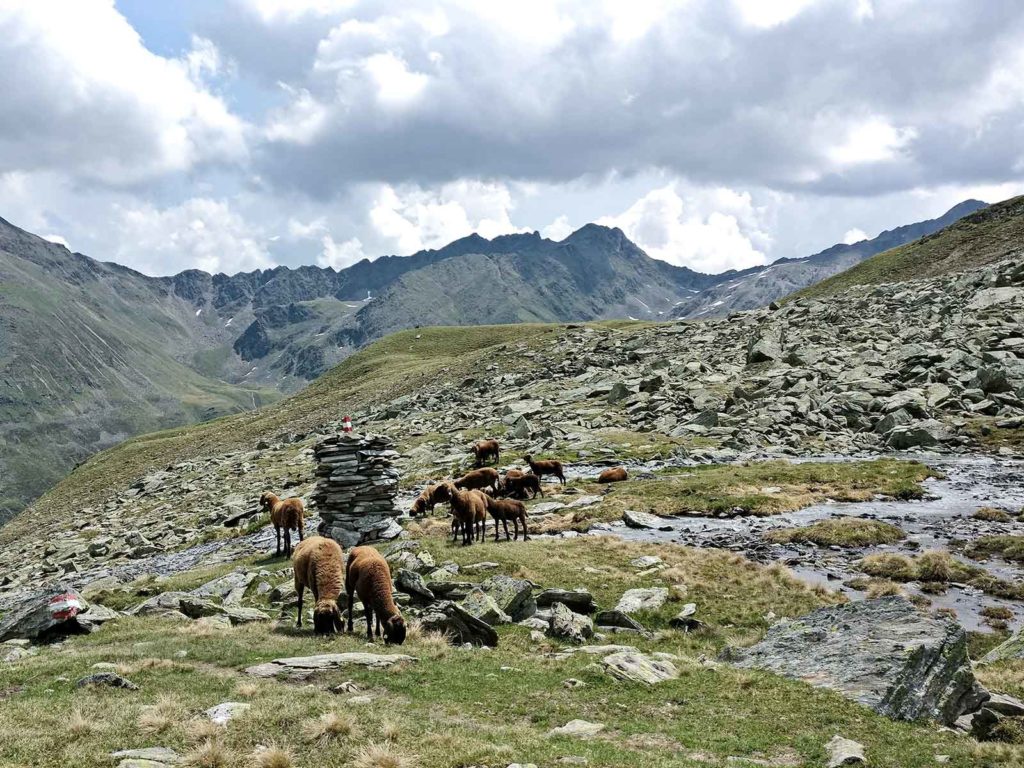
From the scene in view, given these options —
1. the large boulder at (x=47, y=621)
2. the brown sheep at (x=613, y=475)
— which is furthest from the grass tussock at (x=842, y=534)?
the large boulder at (x=47, y=621)

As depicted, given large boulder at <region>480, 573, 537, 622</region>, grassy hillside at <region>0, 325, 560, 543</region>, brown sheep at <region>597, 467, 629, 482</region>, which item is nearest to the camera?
large boulder at <region>480, 573, 537, 622</region>

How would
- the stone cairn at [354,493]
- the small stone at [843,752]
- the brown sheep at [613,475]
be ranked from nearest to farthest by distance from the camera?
the small stone at [843,752], the stone cairn at [354,493], the brown sheep at [613,475]

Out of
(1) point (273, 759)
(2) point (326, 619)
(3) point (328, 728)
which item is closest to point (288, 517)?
(2) point (326, 619)

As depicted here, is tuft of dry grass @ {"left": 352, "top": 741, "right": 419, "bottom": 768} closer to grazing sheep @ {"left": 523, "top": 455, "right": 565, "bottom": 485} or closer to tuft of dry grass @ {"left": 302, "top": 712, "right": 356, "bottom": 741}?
tuft of dry grass @ {"left": 302, "top": 712, "right": 356, "bottom": 741}

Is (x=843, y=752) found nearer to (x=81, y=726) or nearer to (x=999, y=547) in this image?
(x=81, y=726)

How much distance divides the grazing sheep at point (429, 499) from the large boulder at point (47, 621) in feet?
55.9

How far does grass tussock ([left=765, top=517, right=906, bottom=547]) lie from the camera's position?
2789cm

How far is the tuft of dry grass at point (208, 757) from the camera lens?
9980 mm

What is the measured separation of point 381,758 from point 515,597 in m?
10.4

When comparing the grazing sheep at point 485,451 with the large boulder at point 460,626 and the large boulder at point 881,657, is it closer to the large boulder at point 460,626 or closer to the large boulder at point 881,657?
the large boulder at point 460,626

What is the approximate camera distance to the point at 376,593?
1753 centimetres

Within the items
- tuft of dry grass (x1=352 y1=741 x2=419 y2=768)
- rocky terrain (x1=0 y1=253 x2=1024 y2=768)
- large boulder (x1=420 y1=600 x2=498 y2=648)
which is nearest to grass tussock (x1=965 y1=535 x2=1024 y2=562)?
rocky terrain (x1=0 y1=253 x2=1024 y2=768)

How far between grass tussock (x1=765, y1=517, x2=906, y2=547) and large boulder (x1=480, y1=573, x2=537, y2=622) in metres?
13.7

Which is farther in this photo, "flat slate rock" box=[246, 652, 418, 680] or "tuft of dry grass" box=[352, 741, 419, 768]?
"flat slate rock" box=[246, 652, 418, 680]
